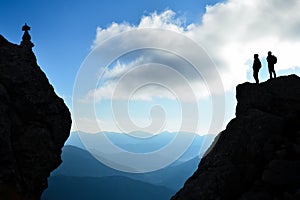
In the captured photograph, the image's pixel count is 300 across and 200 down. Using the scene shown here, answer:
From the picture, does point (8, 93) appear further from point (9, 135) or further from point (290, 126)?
point (290, 126)

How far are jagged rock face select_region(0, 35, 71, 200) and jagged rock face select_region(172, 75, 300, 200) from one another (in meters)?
17.7

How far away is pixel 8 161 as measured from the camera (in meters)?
28.0

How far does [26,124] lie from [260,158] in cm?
2739

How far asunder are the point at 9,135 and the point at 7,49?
13019 millimetres

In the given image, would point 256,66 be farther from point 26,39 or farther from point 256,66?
point 26,39

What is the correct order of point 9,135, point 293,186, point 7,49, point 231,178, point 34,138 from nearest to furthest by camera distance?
point 293,186 < point 231,178 < point 9,135 < point 34,138 < point 7,49

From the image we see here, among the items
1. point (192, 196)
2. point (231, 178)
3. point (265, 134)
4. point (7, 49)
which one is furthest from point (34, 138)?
point (265, 134)

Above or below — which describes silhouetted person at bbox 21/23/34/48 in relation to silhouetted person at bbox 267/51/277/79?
above

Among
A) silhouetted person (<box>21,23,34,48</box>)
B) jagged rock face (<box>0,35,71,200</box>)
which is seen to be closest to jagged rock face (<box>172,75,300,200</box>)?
jagged rock face (<box>0,35,71,200</box>)

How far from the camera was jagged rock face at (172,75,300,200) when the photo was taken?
18.7 metres

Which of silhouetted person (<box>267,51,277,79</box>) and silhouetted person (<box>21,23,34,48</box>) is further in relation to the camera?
silhouetted person (<box>21,23,34,48</box>)

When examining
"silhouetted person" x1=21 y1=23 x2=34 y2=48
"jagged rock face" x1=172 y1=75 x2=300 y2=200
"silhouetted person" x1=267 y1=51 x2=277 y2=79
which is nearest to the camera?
"jagged rock face" x1=172 y1=75 x2=300 y2=200

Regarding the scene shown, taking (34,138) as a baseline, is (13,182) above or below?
below

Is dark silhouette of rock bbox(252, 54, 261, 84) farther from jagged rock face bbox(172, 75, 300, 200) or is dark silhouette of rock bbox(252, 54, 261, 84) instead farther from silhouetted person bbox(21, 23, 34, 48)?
silhouetted person bbox(21, 23, 34, 48)
